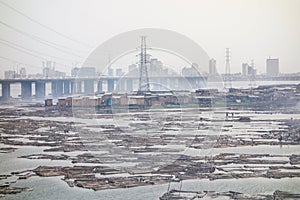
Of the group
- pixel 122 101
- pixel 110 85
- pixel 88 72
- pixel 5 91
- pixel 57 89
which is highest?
pixel 88 72

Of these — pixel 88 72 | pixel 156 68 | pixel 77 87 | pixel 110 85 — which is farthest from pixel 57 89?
pixel 156 68

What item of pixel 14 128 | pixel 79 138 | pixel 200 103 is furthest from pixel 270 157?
pixel 200 103

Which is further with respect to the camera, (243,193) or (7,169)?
(7,169)

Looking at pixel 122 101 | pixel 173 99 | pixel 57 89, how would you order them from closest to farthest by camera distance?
pixel 122 101, pixel 173 99, pixel 57 89

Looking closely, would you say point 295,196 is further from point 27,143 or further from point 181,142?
point 27,143

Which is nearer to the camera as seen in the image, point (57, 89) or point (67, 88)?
point (57, 89)

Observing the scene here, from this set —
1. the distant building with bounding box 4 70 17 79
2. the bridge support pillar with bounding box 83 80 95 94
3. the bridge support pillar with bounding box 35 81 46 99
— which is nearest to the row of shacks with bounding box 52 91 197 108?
the bridge support pillar with bounding box 83 80 95 94

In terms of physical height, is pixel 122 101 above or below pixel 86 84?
below

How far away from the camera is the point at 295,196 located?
5.53 meters

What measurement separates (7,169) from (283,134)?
636cm

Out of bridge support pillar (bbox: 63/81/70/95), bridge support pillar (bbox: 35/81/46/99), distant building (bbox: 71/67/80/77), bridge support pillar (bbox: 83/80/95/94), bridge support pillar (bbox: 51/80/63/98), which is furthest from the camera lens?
distant building (bbox: 71/67/80/77)

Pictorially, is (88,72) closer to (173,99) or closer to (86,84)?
(86,84)

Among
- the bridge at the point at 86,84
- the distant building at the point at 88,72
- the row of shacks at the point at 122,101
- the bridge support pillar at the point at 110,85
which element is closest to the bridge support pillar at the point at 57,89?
the bridge at the point at 86,84

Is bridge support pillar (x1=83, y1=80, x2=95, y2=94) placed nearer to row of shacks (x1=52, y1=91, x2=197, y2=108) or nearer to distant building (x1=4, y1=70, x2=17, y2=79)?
distant building (x1=4, y1=70, x2=17, y2=79)
